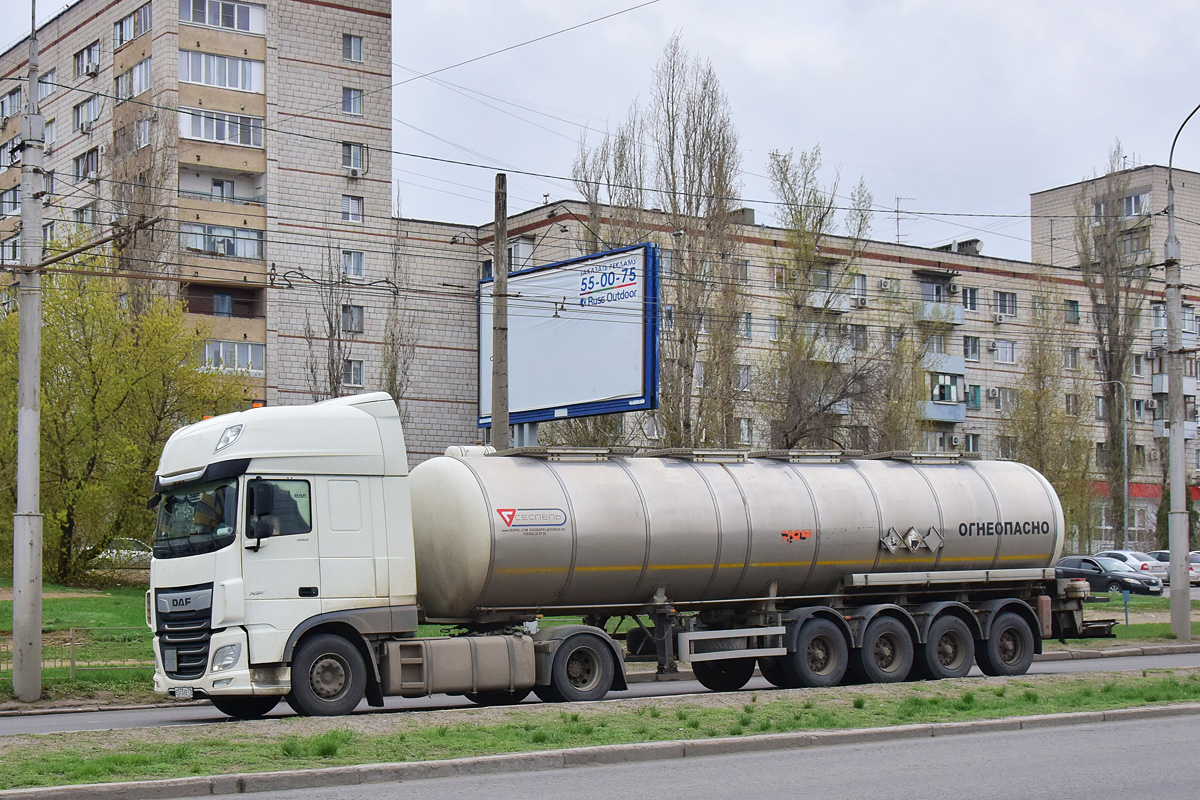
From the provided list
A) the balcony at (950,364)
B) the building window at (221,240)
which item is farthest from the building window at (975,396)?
the building window at (221,240)

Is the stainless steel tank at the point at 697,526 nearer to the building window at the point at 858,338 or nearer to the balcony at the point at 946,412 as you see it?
the building window at the point at 858,338

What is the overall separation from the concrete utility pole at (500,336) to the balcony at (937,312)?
37492 millimetres

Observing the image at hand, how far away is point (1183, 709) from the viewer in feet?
49.1

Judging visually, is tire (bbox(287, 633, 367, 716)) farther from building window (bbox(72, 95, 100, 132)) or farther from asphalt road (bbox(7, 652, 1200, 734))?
building window (bbox(72, 95, 100, 132))

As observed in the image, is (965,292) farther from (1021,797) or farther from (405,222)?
(1021,797)

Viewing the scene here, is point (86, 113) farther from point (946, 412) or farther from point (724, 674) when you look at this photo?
point (724, 674)

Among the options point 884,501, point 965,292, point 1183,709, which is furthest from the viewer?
point 965,292

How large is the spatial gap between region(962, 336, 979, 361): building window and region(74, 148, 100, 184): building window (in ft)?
138

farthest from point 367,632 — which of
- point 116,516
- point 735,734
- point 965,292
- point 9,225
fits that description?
point 965,292

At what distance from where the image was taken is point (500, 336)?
23.6 m

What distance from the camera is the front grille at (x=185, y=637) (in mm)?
14844

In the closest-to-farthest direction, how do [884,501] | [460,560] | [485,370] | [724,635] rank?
1. [460,560]
2. [724,635]
3. [884,501]
4. [485,370]

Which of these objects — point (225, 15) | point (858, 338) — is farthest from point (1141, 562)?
point (225, 15)

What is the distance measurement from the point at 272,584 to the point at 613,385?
1420 cm
